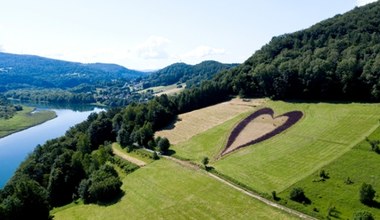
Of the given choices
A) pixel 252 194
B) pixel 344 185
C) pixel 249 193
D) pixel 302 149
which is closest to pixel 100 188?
pixel 249 193

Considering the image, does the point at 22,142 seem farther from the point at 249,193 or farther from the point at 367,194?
the point at 367,194

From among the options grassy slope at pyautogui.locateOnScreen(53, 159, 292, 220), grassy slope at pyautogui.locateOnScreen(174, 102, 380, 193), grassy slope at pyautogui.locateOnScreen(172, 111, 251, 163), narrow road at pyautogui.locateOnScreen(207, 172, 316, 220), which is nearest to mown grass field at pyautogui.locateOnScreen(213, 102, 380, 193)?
grassy slope at pyautogui.locateOnScreen(174, 102, 380, 193)

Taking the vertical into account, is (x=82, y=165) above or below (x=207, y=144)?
below

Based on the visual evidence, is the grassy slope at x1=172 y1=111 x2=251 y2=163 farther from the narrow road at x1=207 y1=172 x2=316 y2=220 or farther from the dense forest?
the narrow road at x1=207 y1=172 x2=316 y2=220

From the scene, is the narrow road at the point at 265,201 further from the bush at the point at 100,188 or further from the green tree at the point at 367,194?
the bush at the point at 100,188

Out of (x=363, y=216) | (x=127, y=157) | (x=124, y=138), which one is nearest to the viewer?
(x=363, y=216)

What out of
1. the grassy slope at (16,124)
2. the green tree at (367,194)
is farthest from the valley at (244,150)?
the grassy slope at (16,124)

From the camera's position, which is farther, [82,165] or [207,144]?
[207,144]
